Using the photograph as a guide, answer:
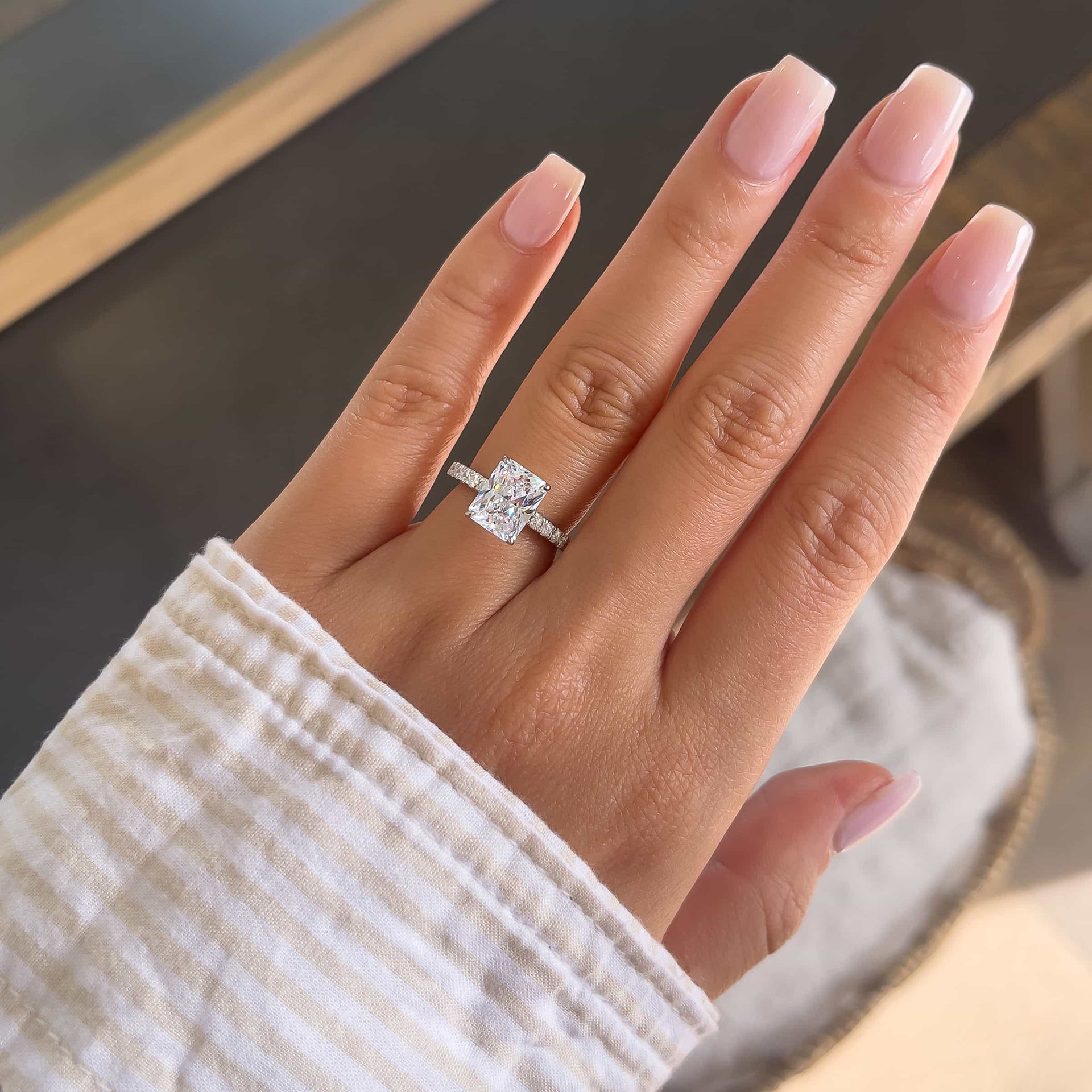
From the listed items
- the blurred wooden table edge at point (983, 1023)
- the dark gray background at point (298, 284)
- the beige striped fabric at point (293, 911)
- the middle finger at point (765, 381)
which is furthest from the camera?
the blurred wooden table edge at point (983, 1023)

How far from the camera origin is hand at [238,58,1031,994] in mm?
425

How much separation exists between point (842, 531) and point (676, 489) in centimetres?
9

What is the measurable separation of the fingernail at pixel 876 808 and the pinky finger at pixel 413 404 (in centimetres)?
31

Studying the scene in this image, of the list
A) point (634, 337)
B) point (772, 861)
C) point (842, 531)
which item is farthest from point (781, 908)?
point (634, 337)

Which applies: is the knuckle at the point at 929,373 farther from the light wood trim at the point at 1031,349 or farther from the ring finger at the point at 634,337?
the light wood trim at the point at 1031,349

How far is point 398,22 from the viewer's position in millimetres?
889

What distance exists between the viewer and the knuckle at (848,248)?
45 cm

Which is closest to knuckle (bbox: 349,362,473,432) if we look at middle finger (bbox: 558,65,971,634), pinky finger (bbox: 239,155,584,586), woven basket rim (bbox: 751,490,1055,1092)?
pinky finger (bbox: 239,155,584,586)

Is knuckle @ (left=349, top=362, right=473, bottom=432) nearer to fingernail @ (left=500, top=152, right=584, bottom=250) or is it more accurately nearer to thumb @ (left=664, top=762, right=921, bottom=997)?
fingernail @ (left=500, top=152, right=584, bottom=250)

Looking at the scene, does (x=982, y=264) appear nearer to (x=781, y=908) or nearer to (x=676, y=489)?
(x=676, y=489)

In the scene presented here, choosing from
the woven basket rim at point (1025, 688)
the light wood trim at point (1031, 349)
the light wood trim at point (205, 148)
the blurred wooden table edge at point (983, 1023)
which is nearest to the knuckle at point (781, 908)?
the woven basket rim at point (1025, 688)

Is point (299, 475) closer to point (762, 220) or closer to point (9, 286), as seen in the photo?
point (762, 220)

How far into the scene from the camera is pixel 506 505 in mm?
447

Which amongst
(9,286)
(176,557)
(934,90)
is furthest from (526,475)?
(9,286)
